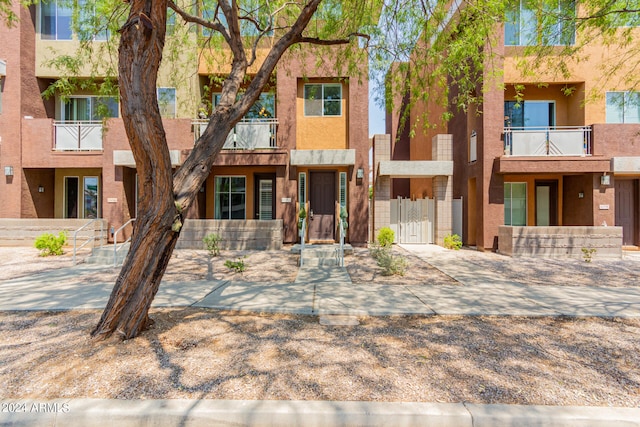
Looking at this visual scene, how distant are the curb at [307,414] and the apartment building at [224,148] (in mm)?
9005

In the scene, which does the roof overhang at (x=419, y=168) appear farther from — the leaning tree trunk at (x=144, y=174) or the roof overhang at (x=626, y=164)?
the leaning tree trunk at (x=144, y=174)

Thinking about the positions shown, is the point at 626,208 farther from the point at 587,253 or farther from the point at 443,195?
the point at 443,195

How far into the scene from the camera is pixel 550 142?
38.9 ft

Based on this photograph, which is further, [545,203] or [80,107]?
[80,107]

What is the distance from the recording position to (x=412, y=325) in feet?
14.6

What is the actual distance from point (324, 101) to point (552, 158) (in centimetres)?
854

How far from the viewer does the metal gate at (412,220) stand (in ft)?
44.5

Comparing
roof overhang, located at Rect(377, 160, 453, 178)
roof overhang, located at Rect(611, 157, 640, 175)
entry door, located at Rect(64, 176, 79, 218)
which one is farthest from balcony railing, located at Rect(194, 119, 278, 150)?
roof overhang, located at Rect(611, 157, 640, 175)

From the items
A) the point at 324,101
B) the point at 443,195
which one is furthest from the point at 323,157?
the point at 443,195

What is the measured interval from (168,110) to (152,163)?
11.1 m

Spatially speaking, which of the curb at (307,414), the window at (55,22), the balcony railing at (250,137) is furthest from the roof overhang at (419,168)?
the window at (55,22)

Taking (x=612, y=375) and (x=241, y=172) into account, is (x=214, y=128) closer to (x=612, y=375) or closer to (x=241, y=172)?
(x=612, y=375)

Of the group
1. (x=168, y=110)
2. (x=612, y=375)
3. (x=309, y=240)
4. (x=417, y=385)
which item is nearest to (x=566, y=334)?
(x=612, y=375)

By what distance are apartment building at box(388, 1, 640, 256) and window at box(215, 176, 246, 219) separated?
9.41m
